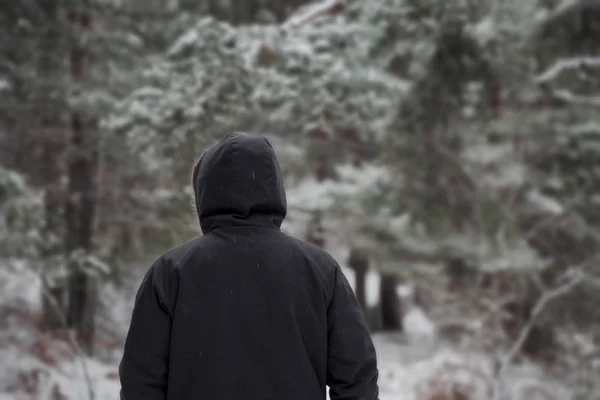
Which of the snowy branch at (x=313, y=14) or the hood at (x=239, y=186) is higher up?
the snowy branch at (x=313, y=14)

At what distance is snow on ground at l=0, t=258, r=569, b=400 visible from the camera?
6.91 meters

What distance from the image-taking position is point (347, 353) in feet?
7.04

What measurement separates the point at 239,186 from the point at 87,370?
17.1 feet

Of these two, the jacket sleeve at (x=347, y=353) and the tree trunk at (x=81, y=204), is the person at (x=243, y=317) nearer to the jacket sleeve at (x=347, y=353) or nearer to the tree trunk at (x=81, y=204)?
the jacket sleeve at (x=347, y=353)

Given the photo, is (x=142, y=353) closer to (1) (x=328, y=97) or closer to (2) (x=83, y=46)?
(1) (x=328, y=97)

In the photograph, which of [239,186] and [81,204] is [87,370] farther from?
[239,186]

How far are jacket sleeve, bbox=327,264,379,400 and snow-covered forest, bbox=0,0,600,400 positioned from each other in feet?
12.4

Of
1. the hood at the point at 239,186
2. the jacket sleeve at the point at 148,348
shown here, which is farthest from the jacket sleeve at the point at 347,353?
the jacket sleeve at the point at 148,348

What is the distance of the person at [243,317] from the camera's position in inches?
81.9

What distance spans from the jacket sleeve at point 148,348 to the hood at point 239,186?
31cm

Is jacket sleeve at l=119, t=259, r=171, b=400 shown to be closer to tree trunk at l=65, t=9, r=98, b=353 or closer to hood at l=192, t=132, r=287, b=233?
hood at l=192, t=132, r=287, b=233

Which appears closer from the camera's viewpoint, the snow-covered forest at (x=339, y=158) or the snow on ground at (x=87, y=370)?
the snow-covered forest at (x=339, y=158)

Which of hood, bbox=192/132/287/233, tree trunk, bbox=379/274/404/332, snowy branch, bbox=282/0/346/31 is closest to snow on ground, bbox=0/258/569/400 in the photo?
snowy branch, bbox=282/0/346/31

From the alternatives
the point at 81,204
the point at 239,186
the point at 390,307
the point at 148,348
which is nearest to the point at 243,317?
the point at 148,348
